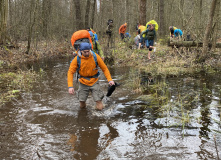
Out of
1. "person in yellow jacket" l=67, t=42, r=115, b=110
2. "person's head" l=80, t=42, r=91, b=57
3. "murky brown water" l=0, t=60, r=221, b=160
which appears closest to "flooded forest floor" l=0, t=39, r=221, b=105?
"murky brown water" l=0, t=60, r=221, b=160

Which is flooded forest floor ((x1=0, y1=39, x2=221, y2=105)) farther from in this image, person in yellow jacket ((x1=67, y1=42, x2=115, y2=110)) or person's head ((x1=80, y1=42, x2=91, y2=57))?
person's head ((x1=80, y1=42, x2=91, y2=57))

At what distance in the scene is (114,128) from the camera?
158 inches

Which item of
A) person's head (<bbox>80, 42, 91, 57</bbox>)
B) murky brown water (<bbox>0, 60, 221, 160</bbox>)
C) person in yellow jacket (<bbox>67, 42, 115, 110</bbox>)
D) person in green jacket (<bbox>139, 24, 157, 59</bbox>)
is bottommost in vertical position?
murky brown water (<bbox>0, 60, 221, 160</bbox>)

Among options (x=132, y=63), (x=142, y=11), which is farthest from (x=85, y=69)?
(x=142, y=11)

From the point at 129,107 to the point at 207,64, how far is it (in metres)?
5.63

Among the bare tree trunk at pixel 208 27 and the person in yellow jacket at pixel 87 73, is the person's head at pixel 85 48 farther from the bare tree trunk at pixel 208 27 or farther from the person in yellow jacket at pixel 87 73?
the bare tree trunk at pixel 208 27

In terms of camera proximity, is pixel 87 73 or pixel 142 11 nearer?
pixel 87 73

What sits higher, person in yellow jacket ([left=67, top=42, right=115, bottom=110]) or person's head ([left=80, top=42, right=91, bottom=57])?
person's head ([left=80, top=42, right=91, bottom=57])

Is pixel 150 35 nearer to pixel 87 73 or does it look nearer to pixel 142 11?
pixel 142 11

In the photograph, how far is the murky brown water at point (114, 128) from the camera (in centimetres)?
309

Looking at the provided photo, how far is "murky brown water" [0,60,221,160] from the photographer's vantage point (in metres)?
3.09

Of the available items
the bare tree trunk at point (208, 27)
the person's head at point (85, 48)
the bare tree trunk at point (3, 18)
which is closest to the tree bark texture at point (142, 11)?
the bare tree trunk at point (208, 27)

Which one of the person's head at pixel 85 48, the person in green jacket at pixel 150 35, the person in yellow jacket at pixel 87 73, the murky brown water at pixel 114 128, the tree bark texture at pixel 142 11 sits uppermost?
the tree bark texture at pixel 142 11

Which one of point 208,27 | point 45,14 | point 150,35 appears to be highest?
point 45,14
